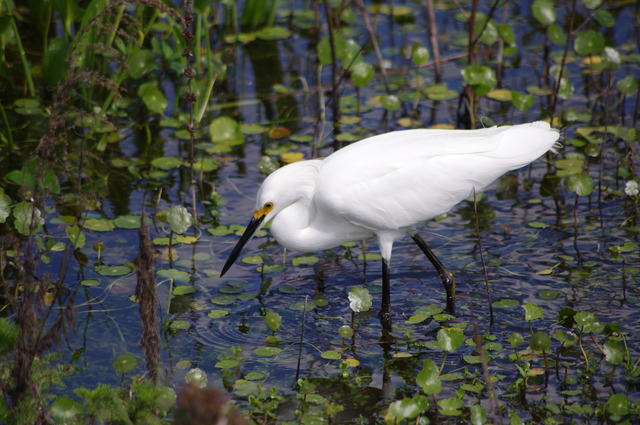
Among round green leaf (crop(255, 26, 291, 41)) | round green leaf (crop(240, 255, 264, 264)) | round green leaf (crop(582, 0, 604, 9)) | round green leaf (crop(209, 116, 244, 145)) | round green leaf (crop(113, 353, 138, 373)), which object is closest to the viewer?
round green leaf (crop(113, 353, 138, 373))

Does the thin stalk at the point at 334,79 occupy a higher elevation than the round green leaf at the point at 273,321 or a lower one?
higher

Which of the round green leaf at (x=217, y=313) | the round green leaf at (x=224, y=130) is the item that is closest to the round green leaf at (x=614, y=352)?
the round green leaf at (x=217, y=313)

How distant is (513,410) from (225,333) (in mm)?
1611

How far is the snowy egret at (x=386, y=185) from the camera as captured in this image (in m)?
4.50

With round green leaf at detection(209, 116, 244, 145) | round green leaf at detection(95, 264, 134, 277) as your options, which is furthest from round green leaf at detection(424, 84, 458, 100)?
round green leaf at detection(95, 264, 134, 277)

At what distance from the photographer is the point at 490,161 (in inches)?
182

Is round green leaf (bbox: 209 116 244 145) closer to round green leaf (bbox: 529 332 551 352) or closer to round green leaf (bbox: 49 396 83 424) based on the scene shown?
round green leaf (bbox: 529 332 551 352)

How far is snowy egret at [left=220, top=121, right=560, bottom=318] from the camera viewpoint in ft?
14.8

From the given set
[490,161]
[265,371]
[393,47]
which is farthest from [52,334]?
[393,47]

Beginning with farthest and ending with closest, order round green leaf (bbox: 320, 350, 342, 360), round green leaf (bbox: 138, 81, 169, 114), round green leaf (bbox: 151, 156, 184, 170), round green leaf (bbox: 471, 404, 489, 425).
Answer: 1. round green leaf (bbox: 138, 81, 169, 114)
2. round green leaf (bbox: 151, 156, 184, 170)
3. round green leaf (bbox: 320, 350, 342, 360)
4. round green leaf (bbox: 471, 404, 489, 425)

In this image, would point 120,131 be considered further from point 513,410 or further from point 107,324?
point 513,410

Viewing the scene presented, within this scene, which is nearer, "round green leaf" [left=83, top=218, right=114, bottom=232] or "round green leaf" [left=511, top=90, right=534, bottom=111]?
"round green leaf" [left=83, top=218, right=114, bottom=232]

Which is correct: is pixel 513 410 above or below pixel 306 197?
below

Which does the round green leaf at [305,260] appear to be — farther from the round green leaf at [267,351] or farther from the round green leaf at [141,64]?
the round green leaf at [141,64]
